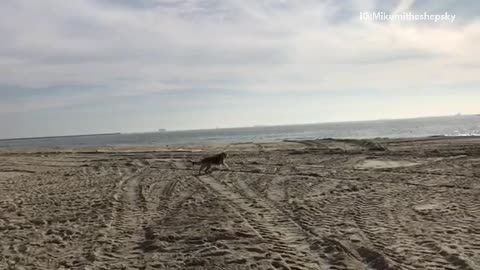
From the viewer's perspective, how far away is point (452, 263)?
244 inches

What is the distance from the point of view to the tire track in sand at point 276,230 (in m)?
6.55

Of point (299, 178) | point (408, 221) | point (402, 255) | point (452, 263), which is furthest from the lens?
point (299, 178)

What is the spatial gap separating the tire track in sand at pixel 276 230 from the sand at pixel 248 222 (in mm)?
21

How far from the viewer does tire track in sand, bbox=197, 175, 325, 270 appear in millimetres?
6555

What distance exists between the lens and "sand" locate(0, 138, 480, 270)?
6.79 metres

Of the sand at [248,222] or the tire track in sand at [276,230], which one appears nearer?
the tire track in sand at [276,230]

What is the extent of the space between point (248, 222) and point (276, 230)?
2.75ft

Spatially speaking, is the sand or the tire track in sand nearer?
the tire track in sand

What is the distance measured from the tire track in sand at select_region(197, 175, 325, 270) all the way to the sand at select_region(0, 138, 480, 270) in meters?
0.02

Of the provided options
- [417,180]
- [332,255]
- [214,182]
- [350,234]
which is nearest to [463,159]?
[417,180]

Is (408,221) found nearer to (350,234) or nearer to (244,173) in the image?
(350,234)

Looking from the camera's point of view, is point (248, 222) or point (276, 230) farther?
point (248, 222)

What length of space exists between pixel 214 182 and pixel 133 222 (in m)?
6.28

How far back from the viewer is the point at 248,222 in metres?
9.09
